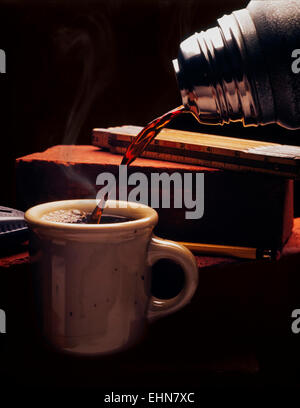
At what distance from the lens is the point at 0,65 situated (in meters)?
1.05

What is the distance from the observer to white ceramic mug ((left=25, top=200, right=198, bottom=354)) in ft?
1.70

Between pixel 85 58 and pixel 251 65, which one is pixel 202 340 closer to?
pixel 251 65

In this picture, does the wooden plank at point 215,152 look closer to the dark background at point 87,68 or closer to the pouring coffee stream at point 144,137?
the pouring coffee stream at point 144,137

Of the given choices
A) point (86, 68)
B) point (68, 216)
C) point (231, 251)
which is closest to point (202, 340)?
point (231, 251)

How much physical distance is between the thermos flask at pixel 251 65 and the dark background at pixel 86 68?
0.42 m

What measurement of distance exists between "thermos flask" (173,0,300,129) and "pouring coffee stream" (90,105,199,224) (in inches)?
1.7

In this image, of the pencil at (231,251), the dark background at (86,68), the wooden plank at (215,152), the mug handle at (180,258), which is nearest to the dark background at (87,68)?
the dark background at (86,68)

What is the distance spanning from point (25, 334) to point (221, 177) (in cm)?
34

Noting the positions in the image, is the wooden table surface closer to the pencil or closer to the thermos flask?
the pencil

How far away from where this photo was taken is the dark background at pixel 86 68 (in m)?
1.00

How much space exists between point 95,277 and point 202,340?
202 mm

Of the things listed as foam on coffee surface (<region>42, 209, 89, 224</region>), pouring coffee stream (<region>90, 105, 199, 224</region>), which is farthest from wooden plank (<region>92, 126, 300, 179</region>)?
foam on coffee surface (<region>42, 209, 89, 224</region>)

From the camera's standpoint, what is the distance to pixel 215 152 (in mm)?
703
